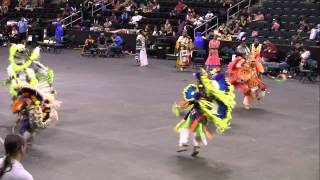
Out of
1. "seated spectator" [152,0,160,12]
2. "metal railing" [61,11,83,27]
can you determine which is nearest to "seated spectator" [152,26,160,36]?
"seated spectator" [152,0,160,12]

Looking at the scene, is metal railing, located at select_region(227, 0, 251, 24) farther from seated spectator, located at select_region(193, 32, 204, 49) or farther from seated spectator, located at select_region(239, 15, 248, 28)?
seated spectator, located at select_region(193, 32, 204, 49)

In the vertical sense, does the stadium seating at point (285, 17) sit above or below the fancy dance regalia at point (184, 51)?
above

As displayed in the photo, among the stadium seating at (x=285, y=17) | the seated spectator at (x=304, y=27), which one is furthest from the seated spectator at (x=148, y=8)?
the seated spectator at (x=304, y=27)

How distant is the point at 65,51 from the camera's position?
29891mm

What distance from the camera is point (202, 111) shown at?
9297 mm

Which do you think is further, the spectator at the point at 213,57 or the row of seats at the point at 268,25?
the row of seats at the point at 268,25

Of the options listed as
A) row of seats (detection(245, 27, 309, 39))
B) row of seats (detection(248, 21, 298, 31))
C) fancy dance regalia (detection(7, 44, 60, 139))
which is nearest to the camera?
fancy dance regalia (detection(7, 44, 60, 139))

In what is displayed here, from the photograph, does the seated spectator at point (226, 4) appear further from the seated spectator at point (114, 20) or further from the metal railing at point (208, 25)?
the seated spectator at point (114, 20)

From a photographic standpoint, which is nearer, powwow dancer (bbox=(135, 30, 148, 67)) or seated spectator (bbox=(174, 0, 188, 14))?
powwow dancer (bbox=(135, 30, 148, 67))

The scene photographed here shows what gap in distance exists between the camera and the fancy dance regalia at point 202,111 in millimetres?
9289

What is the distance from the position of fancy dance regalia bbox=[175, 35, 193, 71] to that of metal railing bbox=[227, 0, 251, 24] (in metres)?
6.79

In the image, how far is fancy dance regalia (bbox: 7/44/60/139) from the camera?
9719mm

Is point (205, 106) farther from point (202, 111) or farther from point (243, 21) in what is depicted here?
point (243, 21)

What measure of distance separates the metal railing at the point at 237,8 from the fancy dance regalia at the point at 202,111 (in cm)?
1959
